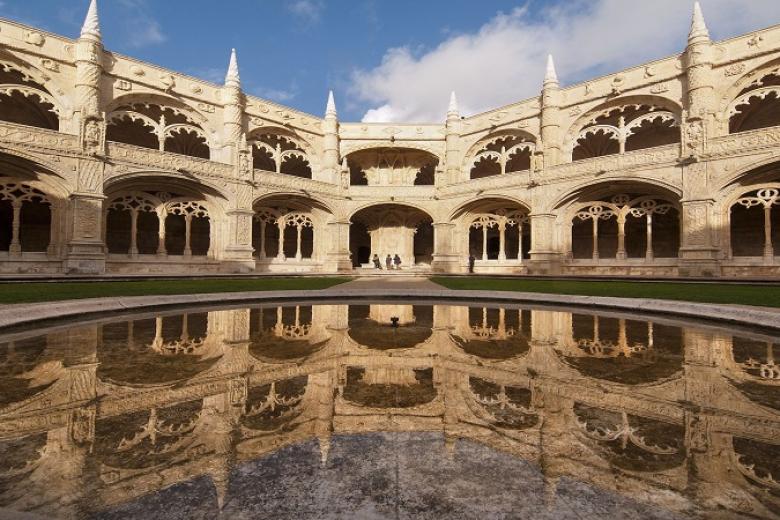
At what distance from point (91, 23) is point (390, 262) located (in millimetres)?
19394

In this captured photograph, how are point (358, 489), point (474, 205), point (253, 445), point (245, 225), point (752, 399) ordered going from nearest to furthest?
point (358, 489)
point (253, 445)
point (752, 399)
point (245, 225)
point (474, 205)

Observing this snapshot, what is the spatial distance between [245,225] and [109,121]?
7.70 m

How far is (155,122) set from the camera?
19109 mm

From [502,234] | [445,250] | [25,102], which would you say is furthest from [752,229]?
[25,102]

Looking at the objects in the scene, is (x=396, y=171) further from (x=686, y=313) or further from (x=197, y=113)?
(x=686, y=313)

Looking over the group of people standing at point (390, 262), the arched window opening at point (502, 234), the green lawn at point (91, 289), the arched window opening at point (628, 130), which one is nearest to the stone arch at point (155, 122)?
the green lawn at point (91, 289)

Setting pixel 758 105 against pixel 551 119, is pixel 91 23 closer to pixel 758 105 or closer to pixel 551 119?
pixel 551 119

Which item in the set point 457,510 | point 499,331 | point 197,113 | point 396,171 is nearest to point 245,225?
point 197,113

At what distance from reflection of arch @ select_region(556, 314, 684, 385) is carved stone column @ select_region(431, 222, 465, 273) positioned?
58.2ft

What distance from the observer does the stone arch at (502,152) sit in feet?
74.0

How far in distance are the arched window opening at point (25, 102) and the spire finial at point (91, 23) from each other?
3.09 metres

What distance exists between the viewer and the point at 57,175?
1494 cm

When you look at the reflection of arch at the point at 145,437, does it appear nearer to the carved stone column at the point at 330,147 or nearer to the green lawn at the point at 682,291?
the green lawn at the point at 682,291

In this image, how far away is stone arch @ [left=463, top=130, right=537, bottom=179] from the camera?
2255 centimetres
